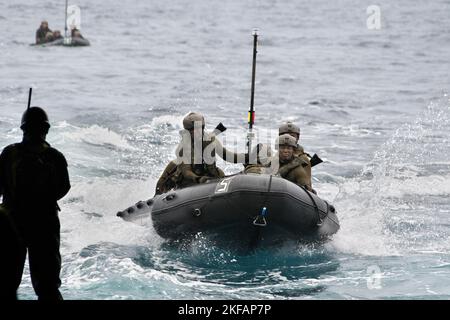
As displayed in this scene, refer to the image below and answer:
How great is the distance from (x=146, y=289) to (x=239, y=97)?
16628mm

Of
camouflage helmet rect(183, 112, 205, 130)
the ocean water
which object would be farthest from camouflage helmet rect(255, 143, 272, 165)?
the ocean water

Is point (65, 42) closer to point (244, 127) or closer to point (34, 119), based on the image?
point (244, 127)

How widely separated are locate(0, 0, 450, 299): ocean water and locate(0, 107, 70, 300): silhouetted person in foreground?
4.92ft

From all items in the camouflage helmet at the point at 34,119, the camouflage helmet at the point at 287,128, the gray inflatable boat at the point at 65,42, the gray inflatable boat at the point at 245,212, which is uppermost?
the gray inflatable boat at the point at 65,42

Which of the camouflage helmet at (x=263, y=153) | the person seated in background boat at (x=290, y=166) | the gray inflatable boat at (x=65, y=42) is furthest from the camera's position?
the gray inflatable boat at (x=65, y=42)

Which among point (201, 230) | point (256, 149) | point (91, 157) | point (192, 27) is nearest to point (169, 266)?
point (201, 230)

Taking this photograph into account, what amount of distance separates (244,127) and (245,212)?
417 inches

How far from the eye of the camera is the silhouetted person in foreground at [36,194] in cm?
716

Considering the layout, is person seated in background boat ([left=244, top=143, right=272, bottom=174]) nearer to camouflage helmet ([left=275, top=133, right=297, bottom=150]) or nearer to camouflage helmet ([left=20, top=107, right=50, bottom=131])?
camouflage helmet ([left=275, top=133, right=297, bottom=150])

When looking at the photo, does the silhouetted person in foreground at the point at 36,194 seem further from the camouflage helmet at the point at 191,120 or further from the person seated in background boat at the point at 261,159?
the person seated in background boat at the point at 261,159

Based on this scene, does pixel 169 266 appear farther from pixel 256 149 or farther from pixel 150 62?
pixel 150 62

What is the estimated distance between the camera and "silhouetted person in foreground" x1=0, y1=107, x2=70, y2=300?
7.16m

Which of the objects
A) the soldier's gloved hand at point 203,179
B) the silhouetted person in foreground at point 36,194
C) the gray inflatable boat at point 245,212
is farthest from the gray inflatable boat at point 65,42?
the silhouetted person in foreground at point 36,194
